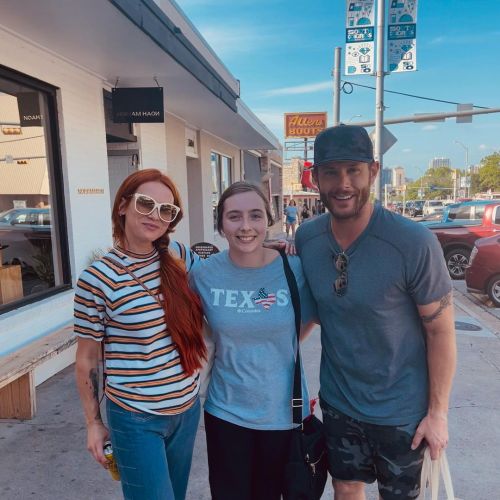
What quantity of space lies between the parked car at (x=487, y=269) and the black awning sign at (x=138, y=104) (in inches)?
231

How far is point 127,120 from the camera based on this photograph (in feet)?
18.2

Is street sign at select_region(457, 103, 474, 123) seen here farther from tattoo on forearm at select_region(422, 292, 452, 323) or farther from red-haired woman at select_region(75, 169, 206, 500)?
red-haired woman at select_region(75, 169, 206, 500)

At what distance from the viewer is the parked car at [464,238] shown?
10586mm

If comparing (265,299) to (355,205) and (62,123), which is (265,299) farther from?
(62,123)

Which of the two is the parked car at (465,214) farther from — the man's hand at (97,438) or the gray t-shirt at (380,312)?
the man's hand at (97,438)

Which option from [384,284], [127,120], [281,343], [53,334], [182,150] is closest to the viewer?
[384,284]

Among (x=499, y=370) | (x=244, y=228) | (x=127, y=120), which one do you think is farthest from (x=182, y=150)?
(x=244, y=228)

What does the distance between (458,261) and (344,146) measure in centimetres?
1002

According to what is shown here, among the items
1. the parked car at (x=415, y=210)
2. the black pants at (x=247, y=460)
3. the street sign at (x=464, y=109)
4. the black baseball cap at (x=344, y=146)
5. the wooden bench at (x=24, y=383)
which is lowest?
the parked car at (x=415, y=210)

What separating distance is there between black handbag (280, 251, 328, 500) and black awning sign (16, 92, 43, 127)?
3829mm

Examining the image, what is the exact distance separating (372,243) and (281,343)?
0.55 metres

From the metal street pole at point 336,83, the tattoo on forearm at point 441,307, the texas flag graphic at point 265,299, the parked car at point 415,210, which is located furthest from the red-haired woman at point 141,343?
the parked car at point 415,210

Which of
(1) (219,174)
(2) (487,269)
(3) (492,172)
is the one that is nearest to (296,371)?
(2) (487,269)

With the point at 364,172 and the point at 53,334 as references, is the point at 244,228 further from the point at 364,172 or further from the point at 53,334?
the point at 53,334
